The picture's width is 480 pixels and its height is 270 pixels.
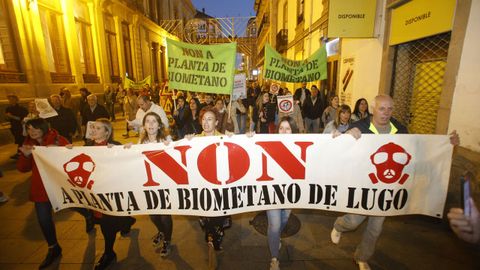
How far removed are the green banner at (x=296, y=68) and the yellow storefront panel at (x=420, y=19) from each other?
1677 mm

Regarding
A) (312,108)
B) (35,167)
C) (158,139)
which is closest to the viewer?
(35,167)

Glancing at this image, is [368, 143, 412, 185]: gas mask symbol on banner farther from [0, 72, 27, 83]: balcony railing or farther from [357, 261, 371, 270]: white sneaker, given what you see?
[0, 72, 27, 83]: balcony railing

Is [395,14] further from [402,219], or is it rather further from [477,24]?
[402,219]

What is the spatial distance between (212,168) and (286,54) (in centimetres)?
2067

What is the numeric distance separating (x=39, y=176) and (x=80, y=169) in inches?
21.6

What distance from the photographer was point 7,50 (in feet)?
34.4

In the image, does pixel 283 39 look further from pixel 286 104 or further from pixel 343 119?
pixel 343 119

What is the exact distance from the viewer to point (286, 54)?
21.8 meters

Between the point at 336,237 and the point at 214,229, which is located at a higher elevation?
the point at 214,229

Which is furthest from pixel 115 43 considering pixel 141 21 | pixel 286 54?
pixel 286 54

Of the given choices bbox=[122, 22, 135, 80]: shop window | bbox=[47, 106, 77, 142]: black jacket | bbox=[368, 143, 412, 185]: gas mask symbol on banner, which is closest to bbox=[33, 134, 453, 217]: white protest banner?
bbox=[368, 143, 412, 185]: gas mask symbol on banner

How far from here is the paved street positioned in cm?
321

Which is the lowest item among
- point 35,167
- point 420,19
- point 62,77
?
point 35,167

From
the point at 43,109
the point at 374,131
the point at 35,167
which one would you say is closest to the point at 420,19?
the point at 374,131
